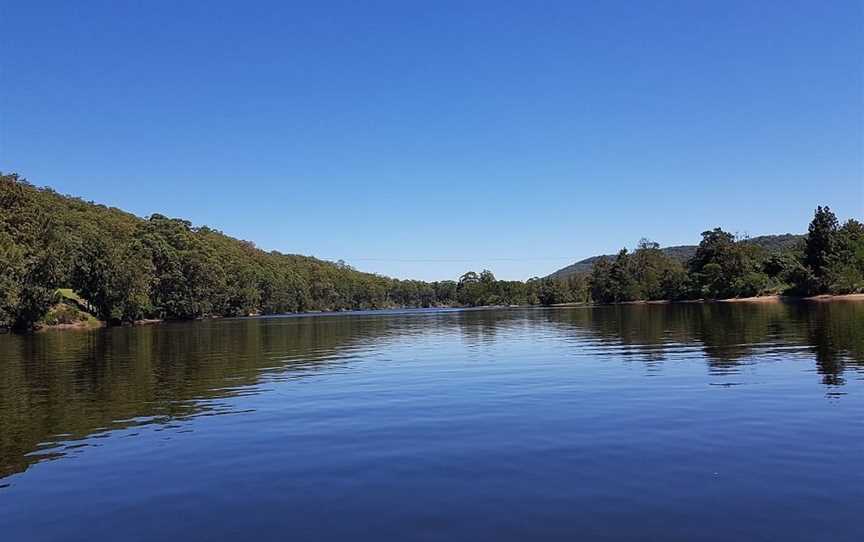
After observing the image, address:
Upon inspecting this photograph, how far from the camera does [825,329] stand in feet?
183

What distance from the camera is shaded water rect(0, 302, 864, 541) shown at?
468 inches

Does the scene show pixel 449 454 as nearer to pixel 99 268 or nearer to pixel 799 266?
pixel 99 268

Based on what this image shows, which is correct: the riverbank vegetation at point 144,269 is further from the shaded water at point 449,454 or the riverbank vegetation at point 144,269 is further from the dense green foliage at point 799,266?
the shaded water at point 449,454

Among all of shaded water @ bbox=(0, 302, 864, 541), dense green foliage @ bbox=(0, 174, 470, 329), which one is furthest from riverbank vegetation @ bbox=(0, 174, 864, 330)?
shaded water @ bbox=(0, 302, 864, 541)

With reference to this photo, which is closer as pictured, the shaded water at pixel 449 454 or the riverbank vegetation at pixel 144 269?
the shaded water at pixel 449 454

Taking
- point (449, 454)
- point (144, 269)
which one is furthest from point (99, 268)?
point (449, 454)

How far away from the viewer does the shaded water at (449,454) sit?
11.9 meters

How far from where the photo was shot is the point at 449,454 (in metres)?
17.0

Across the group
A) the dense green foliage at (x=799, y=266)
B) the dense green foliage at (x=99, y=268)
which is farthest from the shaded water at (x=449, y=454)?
the dense green foliage at (x=799, y=266)

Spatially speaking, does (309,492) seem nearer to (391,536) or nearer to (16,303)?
(391,536)

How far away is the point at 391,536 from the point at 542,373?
78.4 ft

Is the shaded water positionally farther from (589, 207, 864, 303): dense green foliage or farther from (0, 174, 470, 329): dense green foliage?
(589, 207, 864, 303): dense green foliage

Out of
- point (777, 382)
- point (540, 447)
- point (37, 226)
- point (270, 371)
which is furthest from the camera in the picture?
point (37, 226)

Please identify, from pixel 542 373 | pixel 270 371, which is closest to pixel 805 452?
pixel 542 373
